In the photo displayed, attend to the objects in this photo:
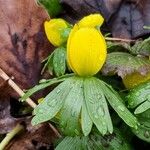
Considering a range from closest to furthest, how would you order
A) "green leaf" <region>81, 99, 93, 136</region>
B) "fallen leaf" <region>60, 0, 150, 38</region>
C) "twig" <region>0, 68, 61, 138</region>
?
1. "green leaf" <region>81, 99, 93, 136</region>
2. "twig" <region>0, 68, 61, 138</region>
3. "fallen leaf" <region>60, 0, 150, 38</region>

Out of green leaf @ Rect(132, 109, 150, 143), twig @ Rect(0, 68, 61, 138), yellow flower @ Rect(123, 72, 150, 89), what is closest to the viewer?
green leaf @ Rect(132, 109, 150, 143)

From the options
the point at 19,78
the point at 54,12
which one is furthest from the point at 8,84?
the point at 54,12

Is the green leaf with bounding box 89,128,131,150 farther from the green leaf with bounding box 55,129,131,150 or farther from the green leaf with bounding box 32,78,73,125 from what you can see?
the green leaf with bounding box 32,78,73,125

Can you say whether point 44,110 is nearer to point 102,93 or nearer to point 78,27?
point 102,93

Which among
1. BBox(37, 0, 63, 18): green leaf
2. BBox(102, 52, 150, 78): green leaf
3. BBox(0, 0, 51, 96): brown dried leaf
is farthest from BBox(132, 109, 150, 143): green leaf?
BBox(37, 0, 63, 18): green leaf

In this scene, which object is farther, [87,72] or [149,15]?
[149,15]

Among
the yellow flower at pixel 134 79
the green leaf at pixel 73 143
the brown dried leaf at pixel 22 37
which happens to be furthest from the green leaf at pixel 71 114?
the brown dried leaf at pixel 22 37

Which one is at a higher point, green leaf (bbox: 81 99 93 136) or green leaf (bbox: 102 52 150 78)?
green leaf (bbox: 81 99 93 136)
